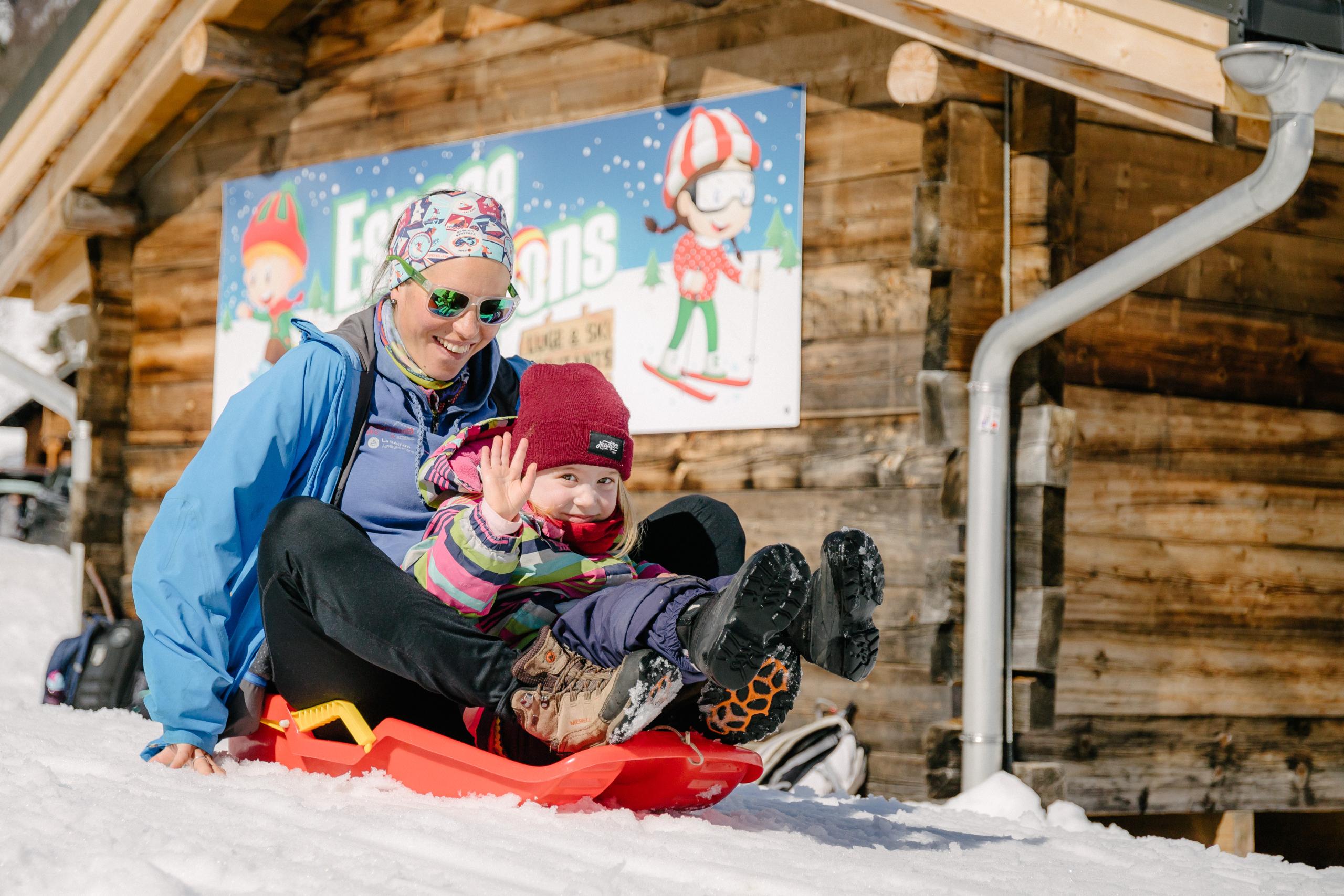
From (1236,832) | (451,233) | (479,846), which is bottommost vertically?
(1236,832)

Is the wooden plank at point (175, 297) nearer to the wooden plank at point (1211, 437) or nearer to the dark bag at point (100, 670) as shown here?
the dark bag at point (100, 670)

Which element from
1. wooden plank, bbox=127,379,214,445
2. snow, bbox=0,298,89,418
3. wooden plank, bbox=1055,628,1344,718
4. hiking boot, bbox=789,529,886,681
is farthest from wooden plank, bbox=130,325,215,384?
snow, bbox=0,298,89,418

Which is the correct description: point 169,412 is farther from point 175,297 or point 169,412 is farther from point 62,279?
point 62,279

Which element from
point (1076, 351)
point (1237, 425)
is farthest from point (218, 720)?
point (1237, 425)

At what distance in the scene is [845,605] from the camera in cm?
215

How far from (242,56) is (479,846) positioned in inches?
199

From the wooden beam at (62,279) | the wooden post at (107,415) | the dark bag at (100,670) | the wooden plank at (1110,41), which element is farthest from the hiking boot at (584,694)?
the wooden beam at (62,279)

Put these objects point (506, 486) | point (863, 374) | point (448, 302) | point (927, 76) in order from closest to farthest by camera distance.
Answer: point (506, 486) → point (448, 302) → point (927, 76) → point (863, 374)

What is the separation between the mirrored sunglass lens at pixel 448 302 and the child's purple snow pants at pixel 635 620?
756 millimetres

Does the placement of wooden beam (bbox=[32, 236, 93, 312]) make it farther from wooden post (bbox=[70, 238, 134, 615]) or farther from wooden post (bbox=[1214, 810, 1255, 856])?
wooden post (bbox=[1214, 810, 1255, 856])

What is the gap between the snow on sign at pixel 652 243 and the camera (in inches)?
192

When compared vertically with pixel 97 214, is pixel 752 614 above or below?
below

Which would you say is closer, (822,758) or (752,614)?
(752,614)

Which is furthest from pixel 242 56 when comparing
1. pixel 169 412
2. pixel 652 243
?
pixel 652 243
